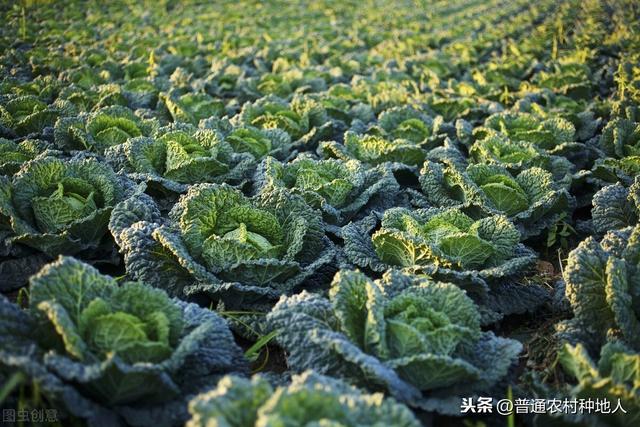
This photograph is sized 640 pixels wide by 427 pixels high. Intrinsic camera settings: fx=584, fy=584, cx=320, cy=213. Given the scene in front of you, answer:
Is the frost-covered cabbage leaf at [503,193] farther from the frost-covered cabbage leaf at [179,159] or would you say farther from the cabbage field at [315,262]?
the frost-covered cabbage leaf at [179,159]

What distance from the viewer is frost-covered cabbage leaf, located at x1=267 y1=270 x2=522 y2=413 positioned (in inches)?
104

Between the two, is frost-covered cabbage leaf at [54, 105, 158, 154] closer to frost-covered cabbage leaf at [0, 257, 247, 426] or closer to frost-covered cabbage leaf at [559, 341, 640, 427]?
frost-covered cabbage leaf at [0, 257, 247, 426]

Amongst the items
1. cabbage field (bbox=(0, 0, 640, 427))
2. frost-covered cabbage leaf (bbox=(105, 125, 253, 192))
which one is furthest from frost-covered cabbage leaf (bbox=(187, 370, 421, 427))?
frost-covered cabbage leaf (bbox=(105, 125, 253, 192))

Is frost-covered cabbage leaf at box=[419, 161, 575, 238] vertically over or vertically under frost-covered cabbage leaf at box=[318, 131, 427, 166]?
under

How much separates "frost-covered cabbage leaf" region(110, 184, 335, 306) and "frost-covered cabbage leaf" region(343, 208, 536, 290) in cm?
31

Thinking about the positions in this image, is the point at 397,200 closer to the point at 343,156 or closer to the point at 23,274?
the point at 343,156

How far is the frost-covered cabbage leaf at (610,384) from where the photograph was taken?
8.31 ft

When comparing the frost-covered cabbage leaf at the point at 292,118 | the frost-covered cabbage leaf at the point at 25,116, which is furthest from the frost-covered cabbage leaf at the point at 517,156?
the frost-covered cabbage leaf at the point at 25,116

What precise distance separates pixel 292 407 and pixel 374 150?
3630 mm

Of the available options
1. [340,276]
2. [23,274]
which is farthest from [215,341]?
[23,274]

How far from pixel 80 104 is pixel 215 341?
459 centimetres

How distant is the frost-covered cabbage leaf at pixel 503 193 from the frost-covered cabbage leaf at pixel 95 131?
8.71 feet

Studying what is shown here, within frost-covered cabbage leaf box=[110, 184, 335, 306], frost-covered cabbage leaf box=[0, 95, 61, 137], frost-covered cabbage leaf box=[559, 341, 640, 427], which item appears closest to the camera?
frost-covered cabbage leaf box=[559, 341, 640, 427]

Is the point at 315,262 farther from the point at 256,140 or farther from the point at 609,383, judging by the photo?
the point at 256,140
